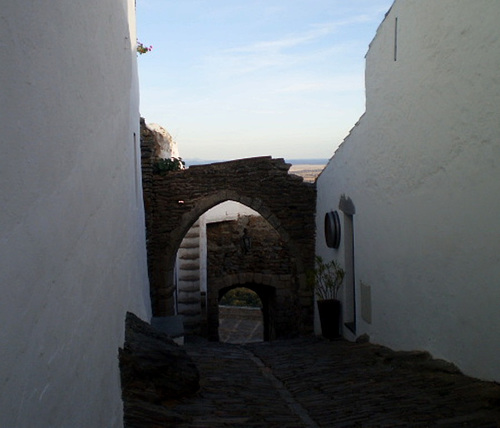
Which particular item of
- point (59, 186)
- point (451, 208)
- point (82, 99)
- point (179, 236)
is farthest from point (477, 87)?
point (179, 236)

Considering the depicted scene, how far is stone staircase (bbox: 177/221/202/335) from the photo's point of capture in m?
13.6

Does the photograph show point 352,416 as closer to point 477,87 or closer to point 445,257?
point 445,257

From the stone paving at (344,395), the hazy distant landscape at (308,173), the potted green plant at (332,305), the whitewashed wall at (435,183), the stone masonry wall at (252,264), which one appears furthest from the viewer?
the stone masonry wall at (252,264)

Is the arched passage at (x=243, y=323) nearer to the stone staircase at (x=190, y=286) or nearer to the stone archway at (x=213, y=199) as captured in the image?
the stone staircase at (x=190, y=286)

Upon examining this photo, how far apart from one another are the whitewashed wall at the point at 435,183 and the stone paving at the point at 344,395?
0.22 m

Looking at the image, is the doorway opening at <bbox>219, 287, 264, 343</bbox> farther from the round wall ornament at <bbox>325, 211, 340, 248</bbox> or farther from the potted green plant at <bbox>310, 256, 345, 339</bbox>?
the round wall ornament at <bbox>325, 211, 340, 248</bbox>

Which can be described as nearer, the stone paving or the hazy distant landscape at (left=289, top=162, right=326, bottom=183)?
the stone paving

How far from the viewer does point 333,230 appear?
8.98m

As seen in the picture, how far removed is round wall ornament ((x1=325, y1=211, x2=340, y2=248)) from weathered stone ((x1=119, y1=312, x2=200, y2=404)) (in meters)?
4.37

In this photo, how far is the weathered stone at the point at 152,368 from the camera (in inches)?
156

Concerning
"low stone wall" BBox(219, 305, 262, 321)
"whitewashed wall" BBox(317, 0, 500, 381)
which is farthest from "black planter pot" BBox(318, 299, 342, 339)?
"low stone wall" BBox(219, 305, 262, 321)

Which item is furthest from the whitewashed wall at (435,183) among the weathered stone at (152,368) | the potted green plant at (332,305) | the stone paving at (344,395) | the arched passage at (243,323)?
the arched passage at (243,323)

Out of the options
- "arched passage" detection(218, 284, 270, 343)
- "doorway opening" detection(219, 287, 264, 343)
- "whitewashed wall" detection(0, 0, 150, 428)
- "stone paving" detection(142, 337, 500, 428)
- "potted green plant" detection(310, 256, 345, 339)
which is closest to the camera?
"whitewashed wall" detection(0, 0, 150, 428)

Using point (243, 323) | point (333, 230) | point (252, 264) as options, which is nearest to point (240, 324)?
point (243, 323)
